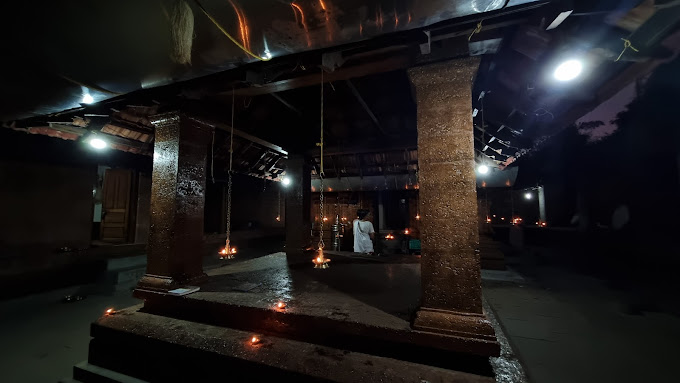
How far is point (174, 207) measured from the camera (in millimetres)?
3938

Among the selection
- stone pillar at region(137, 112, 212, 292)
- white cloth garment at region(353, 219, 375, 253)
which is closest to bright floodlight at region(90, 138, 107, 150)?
stone pillar at region(137, 112, 212, 292)

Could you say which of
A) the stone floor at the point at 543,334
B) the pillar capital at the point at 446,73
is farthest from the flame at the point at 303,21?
the stone floor at the point at 543,334

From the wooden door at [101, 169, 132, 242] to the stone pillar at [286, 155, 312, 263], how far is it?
27.7 ft

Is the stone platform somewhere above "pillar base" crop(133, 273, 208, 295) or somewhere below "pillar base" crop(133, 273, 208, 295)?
below

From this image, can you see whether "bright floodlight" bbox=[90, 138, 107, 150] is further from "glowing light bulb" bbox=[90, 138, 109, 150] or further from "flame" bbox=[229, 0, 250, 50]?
"flame" bbox=[229, 0, 250, 50]

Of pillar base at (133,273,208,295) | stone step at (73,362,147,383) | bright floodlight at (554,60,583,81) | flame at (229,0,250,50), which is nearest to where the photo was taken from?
flame at (229,0,250,50)

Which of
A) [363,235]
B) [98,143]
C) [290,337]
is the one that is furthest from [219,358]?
[98,143]

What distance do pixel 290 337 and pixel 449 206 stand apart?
8.32 feet

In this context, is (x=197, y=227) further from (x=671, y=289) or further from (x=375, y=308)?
(x=671, y=289)

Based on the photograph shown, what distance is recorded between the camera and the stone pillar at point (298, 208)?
24.1 feet

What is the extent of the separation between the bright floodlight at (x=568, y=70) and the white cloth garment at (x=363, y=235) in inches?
264

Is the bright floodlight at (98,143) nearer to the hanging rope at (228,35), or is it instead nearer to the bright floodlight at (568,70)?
the hanging rope at (228,35)

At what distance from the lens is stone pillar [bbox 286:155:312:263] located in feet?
24.1

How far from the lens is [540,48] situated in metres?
2.59
